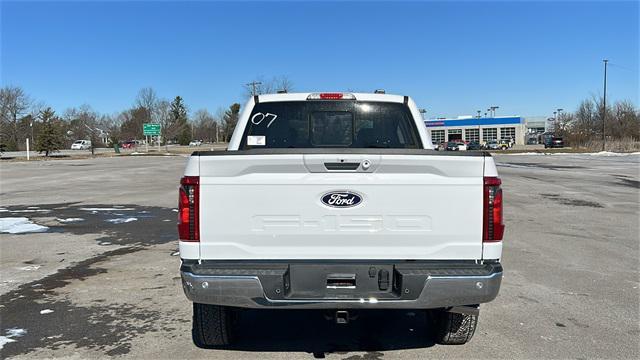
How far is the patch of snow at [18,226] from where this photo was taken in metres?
9.47

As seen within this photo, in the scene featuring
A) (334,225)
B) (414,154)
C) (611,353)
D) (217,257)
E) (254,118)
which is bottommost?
(611,353)

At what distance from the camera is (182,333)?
437 centimetres

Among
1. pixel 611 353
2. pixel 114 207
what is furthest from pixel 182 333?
pixel 114 207

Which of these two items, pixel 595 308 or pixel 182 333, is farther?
pixel 595 308

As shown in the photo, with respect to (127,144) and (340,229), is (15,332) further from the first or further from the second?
(127,144)

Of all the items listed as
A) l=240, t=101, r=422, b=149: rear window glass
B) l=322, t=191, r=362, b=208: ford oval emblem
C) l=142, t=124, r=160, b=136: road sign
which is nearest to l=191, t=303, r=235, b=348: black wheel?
l=322, t=191, r=362, b=208: ford oval emblem

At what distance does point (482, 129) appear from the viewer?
106 m

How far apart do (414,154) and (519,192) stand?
14.1 metres

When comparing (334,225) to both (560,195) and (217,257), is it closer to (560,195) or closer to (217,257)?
(217,257)

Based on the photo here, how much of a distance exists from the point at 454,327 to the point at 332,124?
2.27m

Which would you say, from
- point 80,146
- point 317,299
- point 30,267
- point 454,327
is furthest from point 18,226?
point 80,146

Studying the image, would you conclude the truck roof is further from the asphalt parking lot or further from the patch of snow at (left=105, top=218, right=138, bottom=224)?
the patch of snow at (left=105, top=218, right=138, bottom=224)

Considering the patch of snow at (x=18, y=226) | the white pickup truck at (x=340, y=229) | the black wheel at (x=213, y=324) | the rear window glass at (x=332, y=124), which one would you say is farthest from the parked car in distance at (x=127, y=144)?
the white pickup truck at (x=340, y=229)

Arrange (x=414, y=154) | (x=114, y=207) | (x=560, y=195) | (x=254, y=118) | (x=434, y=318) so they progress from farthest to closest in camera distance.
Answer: (x=560, y=195) < (x=114, y=207) < (x=254, y=118) < (x=434, y=318) < (x=414, y=154)
